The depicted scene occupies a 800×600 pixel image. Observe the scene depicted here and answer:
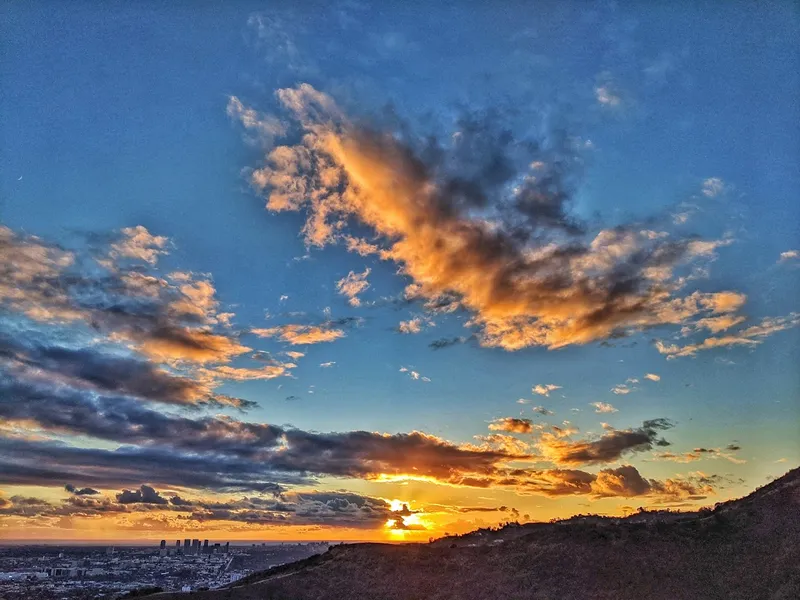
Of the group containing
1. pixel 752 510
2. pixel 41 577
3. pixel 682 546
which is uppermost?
pixel 752 510

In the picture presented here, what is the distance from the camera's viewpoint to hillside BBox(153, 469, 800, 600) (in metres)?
41.8

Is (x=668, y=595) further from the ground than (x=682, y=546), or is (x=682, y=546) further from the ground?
(x=682, y=546)

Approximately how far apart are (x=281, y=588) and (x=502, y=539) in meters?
22.4

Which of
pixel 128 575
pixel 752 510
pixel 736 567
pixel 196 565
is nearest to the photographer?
pixel 736 567

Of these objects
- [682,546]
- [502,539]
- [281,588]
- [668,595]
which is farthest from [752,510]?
[281,588]

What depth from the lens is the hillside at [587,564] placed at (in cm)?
4184

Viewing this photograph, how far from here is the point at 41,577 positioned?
261 feet

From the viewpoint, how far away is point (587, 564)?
150 ft

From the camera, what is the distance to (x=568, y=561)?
1833 inches

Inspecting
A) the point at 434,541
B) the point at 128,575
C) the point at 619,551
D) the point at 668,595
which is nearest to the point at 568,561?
the point at 619,551

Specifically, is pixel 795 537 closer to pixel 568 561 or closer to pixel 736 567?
pixel 736 567

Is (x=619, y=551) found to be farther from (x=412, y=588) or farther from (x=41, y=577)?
(x=41, y=577)

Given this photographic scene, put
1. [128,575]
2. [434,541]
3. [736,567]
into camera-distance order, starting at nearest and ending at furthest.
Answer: [736,567], [434,541], [128,575]

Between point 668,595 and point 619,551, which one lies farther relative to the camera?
point 619,551
